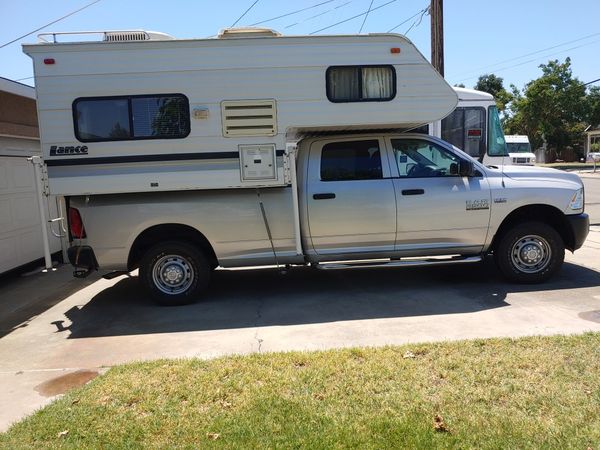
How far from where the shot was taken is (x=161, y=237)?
21.5 feet

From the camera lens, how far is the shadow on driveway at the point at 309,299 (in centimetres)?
587

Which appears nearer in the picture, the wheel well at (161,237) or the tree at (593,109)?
the wheel well at (161,237)

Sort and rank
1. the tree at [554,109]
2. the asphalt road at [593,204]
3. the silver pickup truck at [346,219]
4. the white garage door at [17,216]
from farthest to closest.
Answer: the tree at [554,109]
the asphalt road at [593,204]
the white garage door at [17,216]
the silver pickup truck at [346,219]

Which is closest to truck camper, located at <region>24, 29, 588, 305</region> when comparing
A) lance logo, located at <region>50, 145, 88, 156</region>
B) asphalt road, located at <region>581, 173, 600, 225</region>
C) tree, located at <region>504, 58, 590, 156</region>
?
lance logo, located at <region>50, 145, 88, 156</region>

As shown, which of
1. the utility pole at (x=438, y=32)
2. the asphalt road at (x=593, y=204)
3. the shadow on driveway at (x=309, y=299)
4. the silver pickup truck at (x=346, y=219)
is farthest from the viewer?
the asphalt road at (x=593, y=204)

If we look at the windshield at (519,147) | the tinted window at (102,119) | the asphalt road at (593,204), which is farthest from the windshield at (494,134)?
the windshield at (519,147)

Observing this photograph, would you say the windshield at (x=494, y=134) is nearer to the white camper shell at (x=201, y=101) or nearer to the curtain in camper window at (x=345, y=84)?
the white camper shell at (x=201, y=101)

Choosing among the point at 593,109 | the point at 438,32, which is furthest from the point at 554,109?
the point at 438,32

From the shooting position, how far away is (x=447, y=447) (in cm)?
309

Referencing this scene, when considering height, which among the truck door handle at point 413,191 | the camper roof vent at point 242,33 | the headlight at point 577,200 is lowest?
the headlight at point 577,200

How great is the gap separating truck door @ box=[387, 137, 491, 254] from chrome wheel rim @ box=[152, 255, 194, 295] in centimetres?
266

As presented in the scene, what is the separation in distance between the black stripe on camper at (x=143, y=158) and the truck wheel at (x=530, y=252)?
3.13 m

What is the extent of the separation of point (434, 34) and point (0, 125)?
9417mm

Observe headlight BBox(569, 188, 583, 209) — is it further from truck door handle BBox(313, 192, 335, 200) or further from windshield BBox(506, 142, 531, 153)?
windshield BBox(506, 142, 531, 153)
